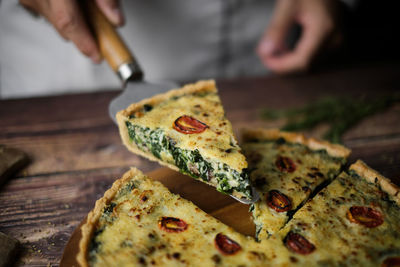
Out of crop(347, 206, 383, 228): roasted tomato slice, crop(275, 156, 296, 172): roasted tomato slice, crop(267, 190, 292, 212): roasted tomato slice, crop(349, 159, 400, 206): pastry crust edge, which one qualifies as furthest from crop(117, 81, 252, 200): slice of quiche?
crop(349, 159, 400, 206): pastry crust edge

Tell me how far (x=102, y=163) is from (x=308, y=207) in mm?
2489

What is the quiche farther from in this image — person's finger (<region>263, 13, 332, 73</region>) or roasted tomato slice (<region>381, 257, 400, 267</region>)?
person's finger (<region>263, 13, 332, 73</region>)

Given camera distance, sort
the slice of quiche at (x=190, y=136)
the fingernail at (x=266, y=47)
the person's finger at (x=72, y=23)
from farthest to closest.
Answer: the fingernail at (x=266, y=47)
the person's finger at (x=72, y=23)
the slice of quiche at (x=190, y=136)

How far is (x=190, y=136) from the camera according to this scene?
3709 mm

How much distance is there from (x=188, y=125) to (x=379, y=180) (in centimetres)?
198

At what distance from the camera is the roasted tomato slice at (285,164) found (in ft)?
12.5

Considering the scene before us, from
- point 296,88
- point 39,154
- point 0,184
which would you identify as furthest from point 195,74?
point 0,184

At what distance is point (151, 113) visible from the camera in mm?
4102

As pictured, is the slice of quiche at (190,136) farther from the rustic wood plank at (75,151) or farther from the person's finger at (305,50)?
the person's finger at (305,50)

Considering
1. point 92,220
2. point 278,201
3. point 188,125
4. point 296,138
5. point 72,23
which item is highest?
point 72,23

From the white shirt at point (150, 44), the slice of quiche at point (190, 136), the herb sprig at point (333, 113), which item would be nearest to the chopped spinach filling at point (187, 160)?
the slice of quiche at point (190, 136)

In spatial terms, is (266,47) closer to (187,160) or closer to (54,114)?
(187,160)

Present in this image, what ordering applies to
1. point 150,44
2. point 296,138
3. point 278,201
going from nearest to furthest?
point 278,201 → point 296,138 → point 150,44

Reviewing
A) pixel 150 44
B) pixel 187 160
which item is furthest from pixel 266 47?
pixel 187 160
